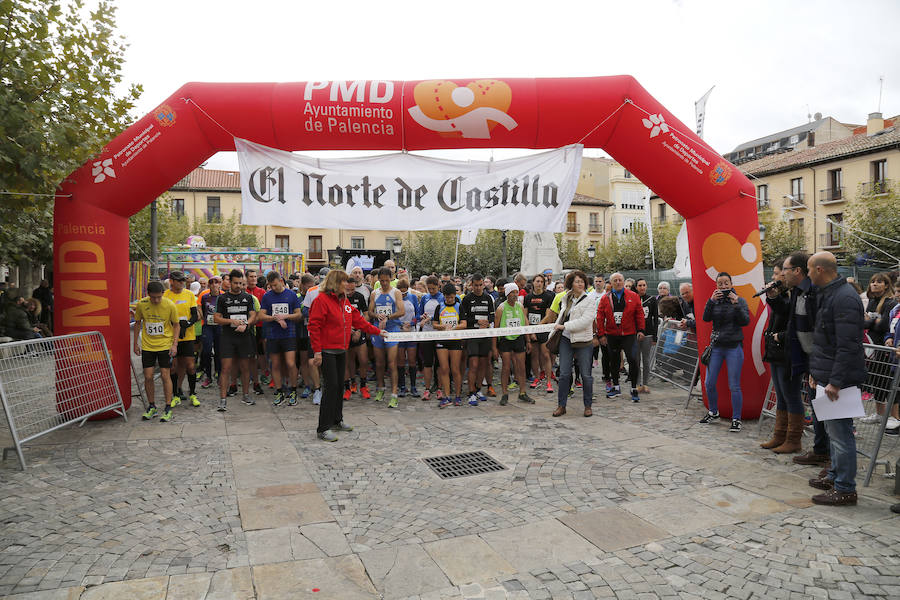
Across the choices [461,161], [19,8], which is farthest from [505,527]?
[19,8]

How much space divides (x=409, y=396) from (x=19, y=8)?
21.9 ft

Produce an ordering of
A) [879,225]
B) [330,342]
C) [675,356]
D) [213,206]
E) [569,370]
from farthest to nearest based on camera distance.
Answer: [213,206] → [879,225] → [675,356] → [569,370] → [330,342]

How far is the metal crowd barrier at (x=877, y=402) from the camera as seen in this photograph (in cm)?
489

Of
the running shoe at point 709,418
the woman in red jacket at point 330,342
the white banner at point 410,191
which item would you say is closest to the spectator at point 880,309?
the running shoe at point 709,418

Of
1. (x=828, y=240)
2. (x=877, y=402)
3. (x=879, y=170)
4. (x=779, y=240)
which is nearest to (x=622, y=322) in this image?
(x=877, y=402)

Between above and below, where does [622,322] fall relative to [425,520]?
above

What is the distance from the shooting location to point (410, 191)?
7.47 m

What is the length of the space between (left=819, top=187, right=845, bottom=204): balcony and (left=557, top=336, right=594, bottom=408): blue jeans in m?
37.2

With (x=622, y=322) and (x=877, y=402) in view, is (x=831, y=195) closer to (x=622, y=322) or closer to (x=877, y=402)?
(x=622, y=322)

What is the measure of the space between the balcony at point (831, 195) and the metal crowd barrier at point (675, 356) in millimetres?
34463

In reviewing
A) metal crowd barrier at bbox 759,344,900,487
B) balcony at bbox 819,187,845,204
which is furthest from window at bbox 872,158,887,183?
metal crowd barrier at bbox 759,344,900,487

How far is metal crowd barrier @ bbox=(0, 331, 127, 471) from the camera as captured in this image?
224 inches

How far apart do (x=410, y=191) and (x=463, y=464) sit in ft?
11.8

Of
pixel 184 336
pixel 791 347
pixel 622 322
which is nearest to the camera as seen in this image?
pixel 791 347
